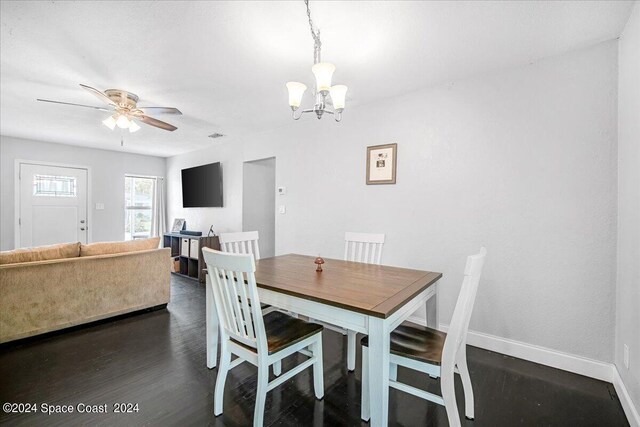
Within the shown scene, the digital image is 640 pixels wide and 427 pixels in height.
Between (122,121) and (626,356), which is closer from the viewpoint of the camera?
(626,356)

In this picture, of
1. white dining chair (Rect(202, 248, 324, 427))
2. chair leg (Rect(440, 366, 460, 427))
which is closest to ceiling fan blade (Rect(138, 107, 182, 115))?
white dining chair (Rect(202, 248, 324, 427))

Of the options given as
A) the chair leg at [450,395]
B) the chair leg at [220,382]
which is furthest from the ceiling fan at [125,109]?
the chair leg at [450,395]

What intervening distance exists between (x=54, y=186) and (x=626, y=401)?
7435 mm

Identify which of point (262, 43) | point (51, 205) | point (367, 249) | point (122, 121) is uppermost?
point (262, 43)

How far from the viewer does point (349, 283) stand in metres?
1.69

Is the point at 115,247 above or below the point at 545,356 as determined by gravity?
above

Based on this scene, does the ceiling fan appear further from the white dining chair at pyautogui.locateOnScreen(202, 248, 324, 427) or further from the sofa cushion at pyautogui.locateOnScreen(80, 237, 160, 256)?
the white dining chair at pyautogui.locateOnScreen(202, 248, 324, 427)

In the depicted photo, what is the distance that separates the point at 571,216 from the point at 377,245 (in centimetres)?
141

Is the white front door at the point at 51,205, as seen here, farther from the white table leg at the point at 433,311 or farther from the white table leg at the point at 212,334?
the white table leg at the point at 433,311

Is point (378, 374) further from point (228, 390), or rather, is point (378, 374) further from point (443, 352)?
point (228, 390)

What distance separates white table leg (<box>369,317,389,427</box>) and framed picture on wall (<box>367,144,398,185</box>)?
1910 mm

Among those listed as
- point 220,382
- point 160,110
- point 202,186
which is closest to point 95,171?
point 202,186

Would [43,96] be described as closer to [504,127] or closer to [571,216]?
[504,127]

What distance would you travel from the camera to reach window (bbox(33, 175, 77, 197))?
4.82m
